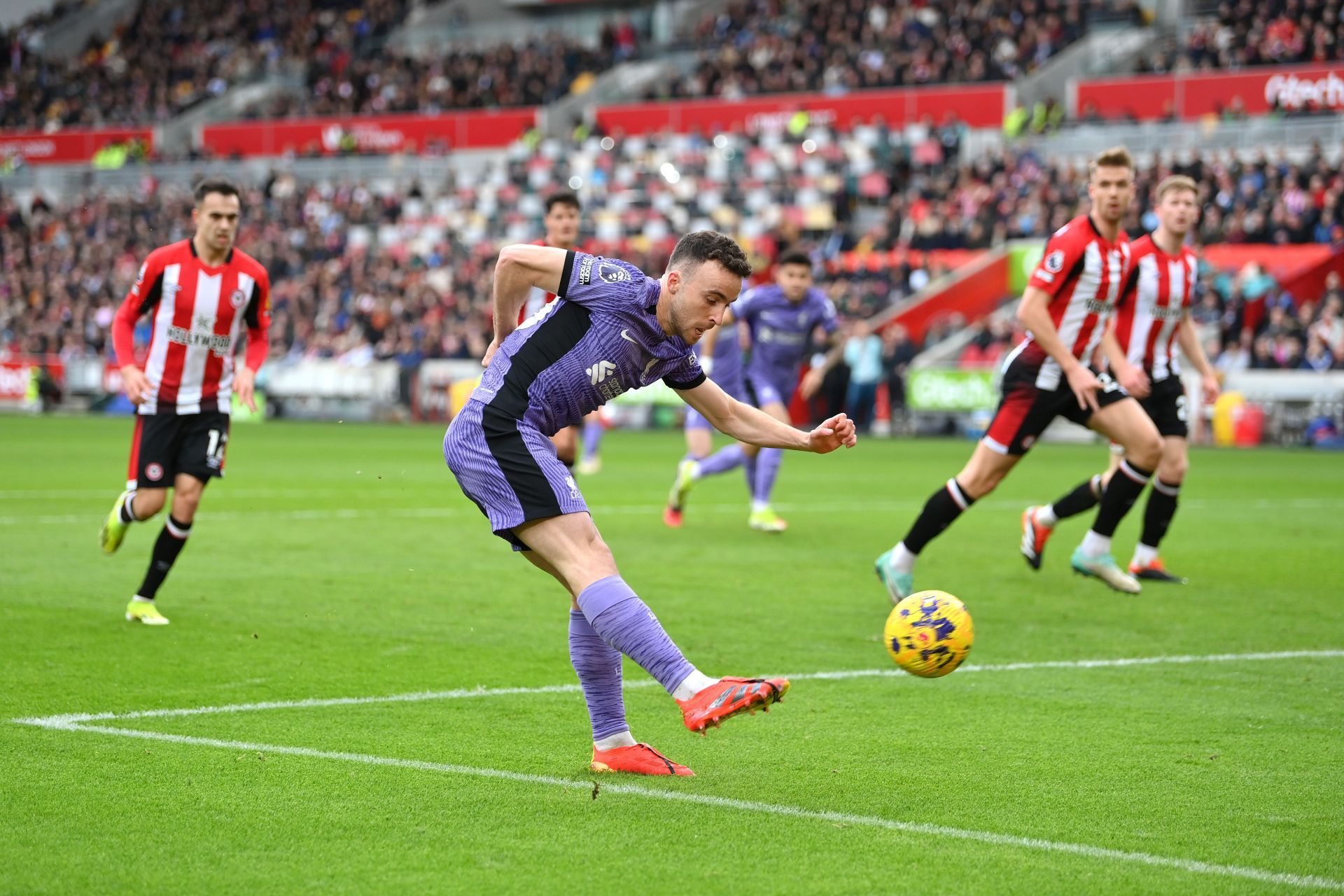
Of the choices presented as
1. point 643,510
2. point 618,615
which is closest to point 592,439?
point 643,510

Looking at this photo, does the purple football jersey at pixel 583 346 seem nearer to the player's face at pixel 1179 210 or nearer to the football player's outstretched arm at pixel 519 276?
the football player's outstretched arm at pixel 519 276

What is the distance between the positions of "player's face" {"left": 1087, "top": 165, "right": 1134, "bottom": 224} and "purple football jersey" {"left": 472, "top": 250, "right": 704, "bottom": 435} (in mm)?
4909

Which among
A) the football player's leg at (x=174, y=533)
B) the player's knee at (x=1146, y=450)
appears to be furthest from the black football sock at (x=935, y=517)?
the football player's leg at (x=174, y=533)

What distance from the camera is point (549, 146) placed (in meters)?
45.3

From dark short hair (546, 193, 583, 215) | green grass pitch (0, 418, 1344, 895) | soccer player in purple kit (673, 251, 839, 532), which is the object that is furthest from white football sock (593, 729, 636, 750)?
soccer player in purple kit (673, 251, 839, 532)

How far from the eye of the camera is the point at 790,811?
493 cm

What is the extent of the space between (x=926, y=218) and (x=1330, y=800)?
31.1 m

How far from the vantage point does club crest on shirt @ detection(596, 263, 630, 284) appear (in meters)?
5.36

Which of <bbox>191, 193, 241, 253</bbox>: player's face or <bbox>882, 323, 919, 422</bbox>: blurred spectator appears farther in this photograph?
<bbox>882, 323, 919, 422</bbox>: blurred spectator

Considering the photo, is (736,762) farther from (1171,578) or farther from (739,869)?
(1171,578)

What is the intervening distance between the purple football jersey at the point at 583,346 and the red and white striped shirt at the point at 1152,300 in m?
5.89

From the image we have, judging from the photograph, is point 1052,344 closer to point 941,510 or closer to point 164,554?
point 941,510

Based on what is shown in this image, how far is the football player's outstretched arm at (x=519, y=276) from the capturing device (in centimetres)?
543

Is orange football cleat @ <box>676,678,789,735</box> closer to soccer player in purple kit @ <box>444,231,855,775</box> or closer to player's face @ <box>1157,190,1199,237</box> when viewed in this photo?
soccer player in purple kit @ <box>444,231,855,775</box>
